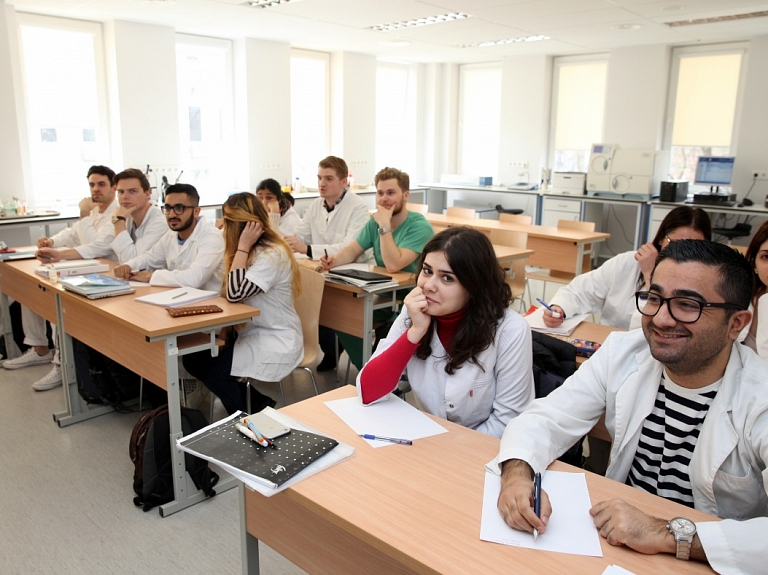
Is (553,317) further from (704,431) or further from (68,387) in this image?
(68,387)

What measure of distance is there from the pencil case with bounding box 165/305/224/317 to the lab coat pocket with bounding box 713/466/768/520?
203 cm

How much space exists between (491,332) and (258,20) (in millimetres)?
5281

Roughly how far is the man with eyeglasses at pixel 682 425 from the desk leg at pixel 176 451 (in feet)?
5.13

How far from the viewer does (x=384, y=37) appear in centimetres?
707

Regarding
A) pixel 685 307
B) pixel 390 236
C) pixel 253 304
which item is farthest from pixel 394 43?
pixel 685 307

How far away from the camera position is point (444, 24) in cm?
625

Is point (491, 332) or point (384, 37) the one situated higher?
point (384, 37)

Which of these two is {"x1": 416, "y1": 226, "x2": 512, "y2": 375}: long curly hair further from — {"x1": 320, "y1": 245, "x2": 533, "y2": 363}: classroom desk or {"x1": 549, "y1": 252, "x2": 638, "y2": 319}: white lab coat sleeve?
{"x1": 320, "y1": 245, "x2": 533, "y2": 363}: classroom desk

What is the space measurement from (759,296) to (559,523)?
1.46 m

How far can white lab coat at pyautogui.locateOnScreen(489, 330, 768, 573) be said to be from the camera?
109 centimetres

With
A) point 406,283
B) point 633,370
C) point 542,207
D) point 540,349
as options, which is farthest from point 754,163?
point 633,370

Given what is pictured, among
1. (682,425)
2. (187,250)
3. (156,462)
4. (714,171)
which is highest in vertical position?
(714,171)

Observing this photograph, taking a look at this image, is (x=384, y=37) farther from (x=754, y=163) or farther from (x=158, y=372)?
(x=158, y=372)

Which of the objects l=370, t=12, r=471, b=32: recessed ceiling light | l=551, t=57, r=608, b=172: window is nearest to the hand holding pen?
l=370, t=12, r=471, b=32: recessed ceiling light
